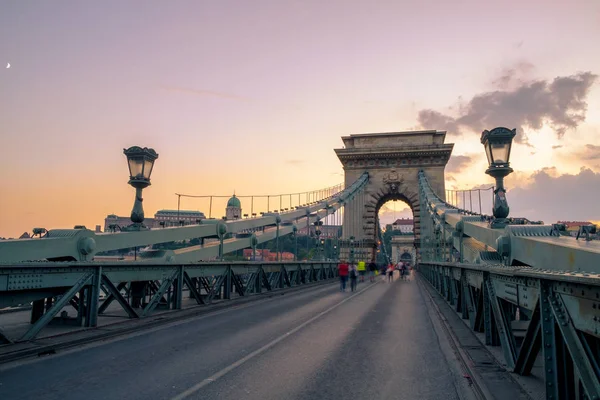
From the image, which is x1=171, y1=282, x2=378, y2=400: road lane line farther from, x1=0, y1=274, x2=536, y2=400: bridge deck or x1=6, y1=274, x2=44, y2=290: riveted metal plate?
x1=6, y1=274, x2=44, y2=290: riveted metal plate

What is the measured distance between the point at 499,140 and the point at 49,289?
31.9 ft

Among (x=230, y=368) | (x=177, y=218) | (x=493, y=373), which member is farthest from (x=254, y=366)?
(x=177, y=218)

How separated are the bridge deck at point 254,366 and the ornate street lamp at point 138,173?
3380 mm

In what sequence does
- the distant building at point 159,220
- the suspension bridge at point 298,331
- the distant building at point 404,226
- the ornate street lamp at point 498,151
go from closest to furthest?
the suspension bridge at point 298,331 → the ornate street lamp at point 498,151 → the distant building at point 159,220 → the distant building at point 404,226

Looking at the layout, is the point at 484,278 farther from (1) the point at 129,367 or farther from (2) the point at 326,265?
(2) the point at 326,265

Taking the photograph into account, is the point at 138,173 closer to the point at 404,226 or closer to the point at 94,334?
the point at 94,334

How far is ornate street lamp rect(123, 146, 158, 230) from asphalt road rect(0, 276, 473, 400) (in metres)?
3.41

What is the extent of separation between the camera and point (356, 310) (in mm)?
15305

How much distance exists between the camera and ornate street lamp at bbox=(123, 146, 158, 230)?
42.2 feet

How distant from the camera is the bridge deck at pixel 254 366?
226 inches

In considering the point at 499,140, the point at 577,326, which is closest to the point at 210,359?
the point at 577,326

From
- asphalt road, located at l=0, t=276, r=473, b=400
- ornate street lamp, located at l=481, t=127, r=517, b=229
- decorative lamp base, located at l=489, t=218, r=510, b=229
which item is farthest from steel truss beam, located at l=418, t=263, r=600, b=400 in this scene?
ornate street lamp, located at l=481, t=127, r=517, b=229

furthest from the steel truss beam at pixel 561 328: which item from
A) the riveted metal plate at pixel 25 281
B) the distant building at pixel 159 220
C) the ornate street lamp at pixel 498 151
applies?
the distant building at pixel 159 220

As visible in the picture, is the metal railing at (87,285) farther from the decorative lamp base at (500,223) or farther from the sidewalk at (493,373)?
the decorative lamp base at (500,223)
